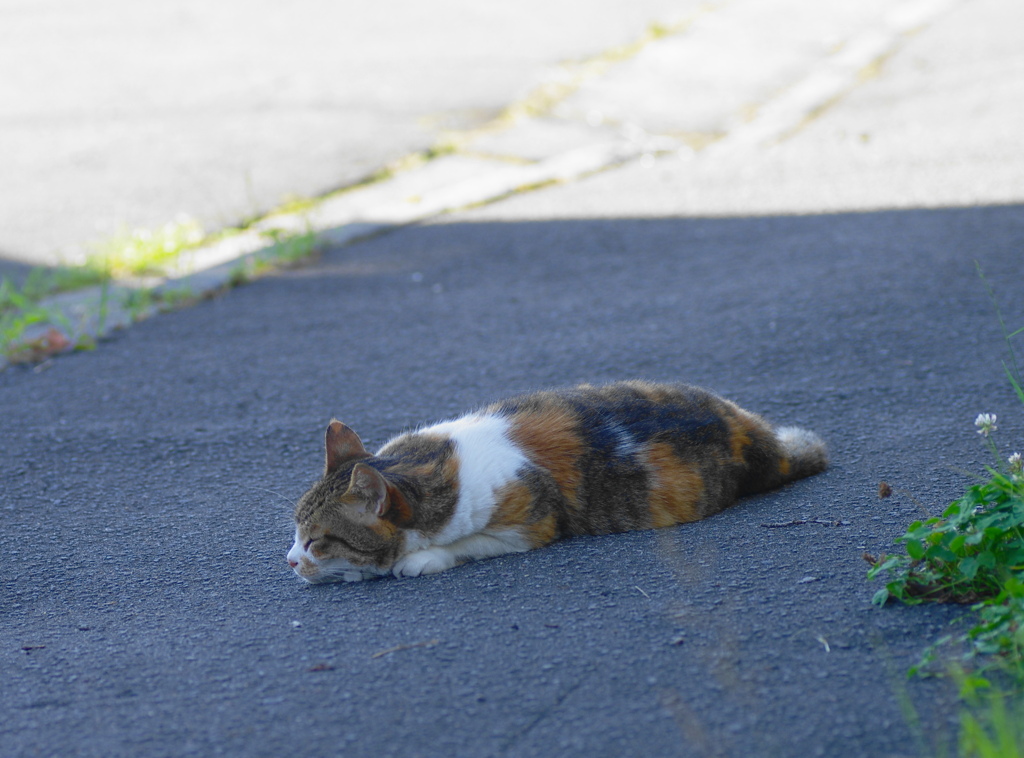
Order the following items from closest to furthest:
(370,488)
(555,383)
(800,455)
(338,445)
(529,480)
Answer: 1. (370,488)
2. (529,480)
3. (338,445)
4. (800,455)
5. (555,383)

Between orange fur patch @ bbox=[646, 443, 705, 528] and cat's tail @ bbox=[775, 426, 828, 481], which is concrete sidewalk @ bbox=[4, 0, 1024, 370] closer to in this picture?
cat's tail @ bbox=[775, 426, 828, 481]

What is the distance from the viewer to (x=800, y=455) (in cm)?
316

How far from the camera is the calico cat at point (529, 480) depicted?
9.22 feet

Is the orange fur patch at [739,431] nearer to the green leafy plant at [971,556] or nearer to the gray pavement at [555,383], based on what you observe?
the gray pavement at [555,383]

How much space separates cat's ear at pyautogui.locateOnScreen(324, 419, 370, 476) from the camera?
299 cm

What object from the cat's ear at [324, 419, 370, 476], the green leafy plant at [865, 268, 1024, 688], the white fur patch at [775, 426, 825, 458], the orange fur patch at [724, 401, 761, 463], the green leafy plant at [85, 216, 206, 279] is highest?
the green leafy plant at [85, 216, 206, 279]

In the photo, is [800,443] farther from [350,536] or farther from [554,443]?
[350,536]

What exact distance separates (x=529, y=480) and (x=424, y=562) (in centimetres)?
37

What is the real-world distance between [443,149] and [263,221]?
5.26 feet

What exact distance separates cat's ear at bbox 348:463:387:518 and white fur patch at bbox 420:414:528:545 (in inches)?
7.3

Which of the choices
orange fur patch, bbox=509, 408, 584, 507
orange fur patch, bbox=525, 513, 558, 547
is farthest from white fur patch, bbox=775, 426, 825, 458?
orange fur patch, bbox=525, 513, 558, 547

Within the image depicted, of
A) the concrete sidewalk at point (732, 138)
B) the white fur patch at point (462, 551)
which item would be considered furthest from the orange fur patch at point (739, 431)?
the concrete sidewalk at point (732, 138)

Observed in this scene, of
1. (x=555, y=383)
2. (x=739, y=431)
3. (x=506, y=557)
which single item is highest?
(x=555, y=383)

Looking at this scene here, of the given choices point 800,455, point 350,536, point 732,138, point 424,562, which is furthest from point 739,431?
point 732,138
